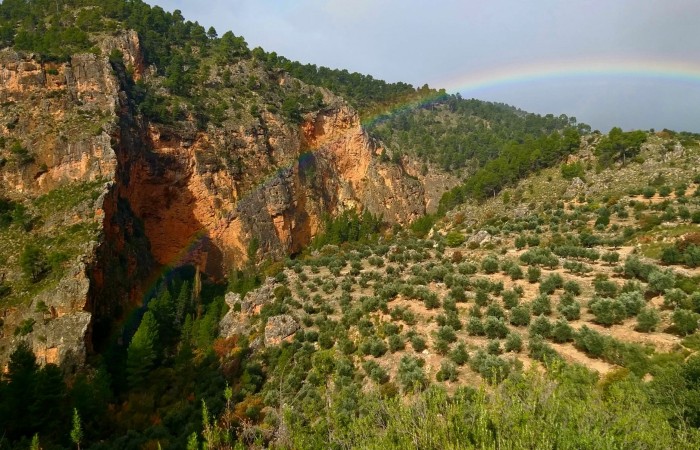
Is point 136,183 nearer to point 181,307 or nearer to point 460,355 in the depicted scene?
point 181,307

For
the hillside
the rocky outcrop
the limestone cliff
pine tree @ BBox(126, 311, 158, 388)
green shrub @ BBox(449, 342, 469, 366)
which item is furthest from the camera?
the limestone cliff

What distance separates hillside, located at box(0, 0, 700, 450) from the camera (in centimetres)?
1442

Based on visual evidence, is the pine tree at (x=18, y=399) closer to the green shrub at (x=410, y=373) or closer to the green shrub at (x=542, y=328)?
the green shrub at (x=410, y=373)

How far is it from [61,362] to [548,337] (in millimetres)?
39525

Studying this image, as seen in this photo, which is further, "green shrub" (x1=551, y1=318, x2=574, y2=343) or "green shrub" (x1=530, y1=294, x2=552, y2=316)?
"green shrub" (x1=530, y1=294, x2=552, y2=316)

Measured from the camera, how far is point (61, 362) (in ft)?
118

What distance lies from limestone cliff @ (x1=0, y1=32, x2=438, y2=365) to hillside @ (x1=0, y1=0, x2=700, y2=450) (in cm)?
35

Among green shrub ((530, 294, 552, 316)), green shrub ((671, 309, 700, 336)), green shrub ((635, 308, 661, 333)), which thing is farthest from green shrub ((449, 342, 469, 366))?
green shrub ((671, 309, 700, 336))

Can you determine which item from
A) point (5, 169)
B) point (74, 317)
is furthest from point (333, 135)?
point (74, 317)

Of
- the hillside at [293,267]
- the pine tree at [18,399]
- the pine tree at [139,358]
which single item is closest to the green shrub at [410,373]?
the hillside at [293,267]

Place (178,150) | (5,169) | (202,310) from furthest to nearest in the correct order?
(178,150), (202,310), (5,169)

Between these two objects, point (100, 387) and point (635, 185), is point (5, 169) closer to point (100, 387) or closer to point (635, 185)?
point (100, 387)

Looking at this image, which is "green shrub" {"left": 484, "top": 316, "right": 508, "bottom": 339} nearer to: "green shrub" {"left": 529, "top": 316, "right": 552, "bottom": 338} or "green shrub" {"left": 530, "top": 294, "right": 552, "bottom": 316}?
"green shrub" {"left": 529, "top": 316, "right": 552, "bottom": 338}

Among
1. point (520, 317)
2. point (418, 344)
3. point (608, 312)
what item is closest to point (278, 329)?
point (418, 344)
